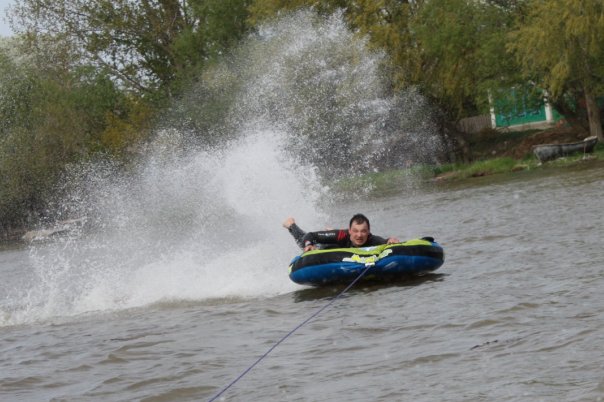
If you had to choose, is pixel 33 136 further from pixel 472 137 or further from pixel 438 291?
pixel 438 291

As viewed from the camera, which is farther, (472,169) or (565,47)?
(472,169)

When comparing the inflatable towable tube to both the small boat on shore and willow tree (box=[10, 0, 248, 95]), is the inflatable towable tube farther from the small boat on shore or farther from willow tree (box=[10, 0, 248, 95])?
willow tree (box=[10, 0, 248, 95])

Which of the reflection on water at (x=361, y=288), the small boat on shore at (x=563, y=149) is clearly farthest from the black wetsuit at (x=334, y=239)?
the small boat on shore at (x=563, y=149)

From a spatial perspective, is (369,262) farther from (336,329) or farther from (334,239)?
(336,329)

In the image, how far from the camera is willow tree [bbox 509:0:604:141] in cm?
2856

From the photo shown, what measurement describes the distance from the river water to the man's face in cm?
54

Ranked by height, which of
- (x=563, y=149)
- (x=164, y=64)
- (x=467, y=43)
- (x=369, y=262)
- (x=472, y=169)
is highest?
(x=164, y=64)

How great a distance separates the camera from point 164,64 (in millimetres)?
46000

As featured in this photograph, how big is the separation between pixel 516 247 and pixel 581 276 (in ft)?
10.8

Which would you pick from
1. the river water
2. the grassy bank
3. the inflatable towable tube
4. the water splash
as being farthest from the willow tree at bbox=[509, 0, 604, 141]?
the inflatable towable tube

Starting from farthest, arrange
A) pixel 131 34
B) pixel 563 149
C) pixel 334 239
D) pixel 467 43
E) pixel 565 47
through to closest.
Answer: pixel 131 34
pixel 467 43
pixel 563 149
pixel 565 47
pixel 334 239

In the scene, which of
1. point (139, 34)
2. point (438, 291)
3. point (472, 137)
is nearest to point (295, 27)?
point (472, 137)

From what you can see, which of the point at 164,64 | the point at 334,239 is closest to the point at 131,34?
the point at 164,64

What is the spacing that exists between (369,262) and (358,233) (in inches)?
21.0
